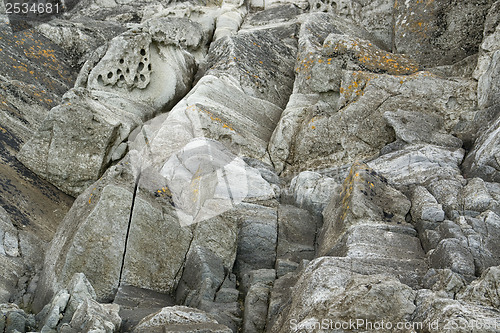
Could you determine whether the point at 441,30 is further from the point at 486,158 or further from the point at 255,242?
the point at 255,242

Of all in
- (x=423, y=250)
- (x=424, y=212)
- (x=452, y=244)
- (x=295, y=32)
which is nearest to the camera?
(x=452, y=244)

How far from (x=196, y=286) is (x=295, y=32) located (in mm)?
12433

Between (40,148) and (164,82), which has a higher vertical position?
(164,82)

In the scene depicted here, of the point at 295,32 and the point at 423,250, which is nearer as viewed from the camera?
the point at 423,250

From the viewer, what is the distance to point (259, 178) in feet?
41.8

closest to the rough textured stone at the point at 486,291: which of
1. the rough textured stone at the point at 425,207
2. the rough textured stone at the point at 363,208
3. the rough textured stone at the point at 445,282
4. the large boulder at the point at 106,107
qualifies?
the rough textured stone at the point at 445,282

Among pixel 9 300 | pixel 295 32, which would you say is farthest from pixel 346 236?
pixel 295 32

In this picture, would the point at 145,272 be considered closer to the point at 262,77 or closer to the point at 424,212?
the point at 424,212

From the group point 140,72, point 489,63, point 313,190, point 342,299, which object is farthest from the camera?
point 140,72

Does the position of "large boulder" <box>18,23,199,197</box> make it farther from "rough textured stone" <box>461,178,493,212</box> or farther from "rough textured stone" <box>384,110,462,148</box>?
"rough textured stone" <box>461,178,493,212</box>

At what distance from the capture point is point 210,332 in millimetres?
7797

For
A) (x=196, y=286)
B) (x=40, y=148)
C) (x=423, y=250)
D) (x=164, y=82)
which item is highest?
(x=164, y=82)

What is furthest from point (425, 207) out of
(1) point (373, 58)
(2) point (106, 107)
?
(2) point (106, 107)

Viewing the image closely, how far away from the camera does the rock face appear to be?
26.9 feet
